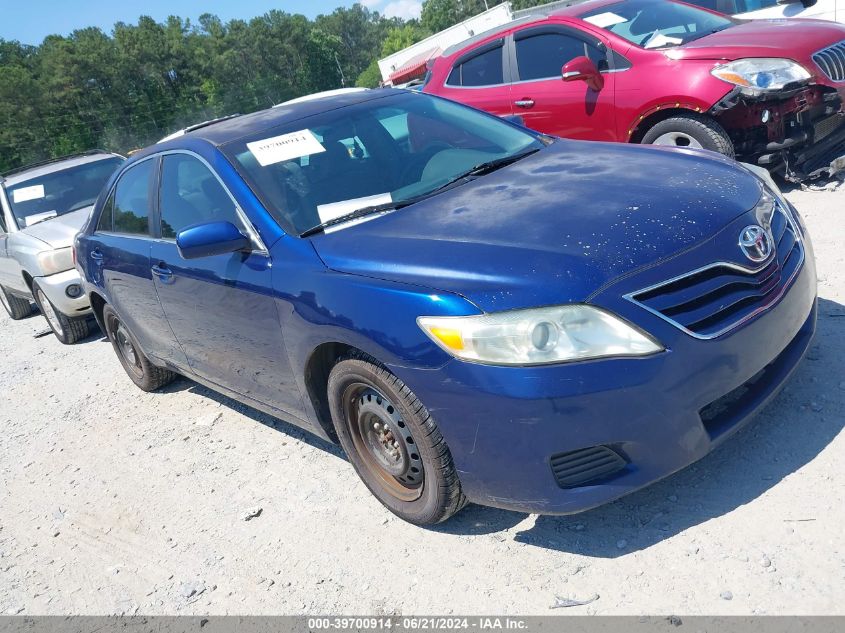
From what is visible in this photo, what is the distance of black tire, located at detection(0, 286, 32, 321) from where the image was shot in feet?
31.9

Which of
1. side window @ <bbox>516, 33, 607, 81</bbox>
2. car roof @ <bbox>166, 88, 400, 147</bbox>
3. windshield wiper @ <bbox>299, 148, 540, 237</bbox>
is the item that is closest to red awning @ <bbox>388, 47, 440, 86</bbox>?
side window @ <bbox>516, 33, 607, 81</bbox>

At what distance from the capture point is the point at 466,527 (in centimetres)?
298

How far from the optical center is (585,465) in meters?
2.46

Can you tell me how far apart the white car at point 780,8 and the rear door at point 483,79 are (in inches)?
111

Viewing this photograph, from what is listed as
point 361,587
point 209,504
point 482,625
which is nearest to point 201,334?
point 209,504

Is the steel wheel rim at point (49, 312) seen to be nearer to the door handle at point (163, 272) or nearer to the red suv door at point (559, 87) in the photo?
the door handle at point (163, 272)

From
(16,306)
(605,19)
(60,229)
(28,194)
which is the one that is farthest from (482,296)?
(16,306)

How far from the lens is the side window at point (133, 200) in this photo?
437cm

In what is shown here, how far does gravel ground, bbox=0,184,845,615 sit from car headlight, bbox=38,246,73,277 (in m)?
3.06

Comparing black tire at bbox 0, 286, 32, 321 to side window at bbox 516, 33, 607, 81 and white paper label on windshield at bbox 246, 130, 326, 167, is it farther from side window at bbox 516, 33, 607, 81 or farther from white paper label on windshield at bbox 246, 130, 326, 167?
white paper label on windshield at bbox 246, 130, 326, 167

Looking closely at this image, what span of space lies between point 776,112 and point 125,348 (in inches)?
202

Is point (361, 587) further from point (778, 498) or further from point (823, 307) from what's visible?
point (823, 307)

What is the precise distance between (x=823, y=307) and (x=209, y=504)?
131 inches

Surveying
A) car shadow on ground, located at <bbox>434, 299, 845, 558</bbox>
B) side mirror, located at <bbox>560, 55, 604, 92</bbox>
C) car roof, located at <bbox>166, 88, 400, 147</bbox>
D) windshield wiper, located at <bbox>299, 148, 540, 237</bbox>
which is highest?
car roof, located at <bbox>166, 88, 400, 147</bbox>
